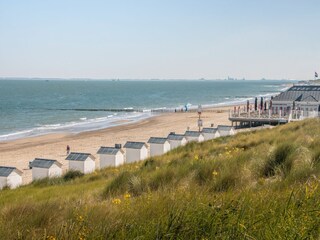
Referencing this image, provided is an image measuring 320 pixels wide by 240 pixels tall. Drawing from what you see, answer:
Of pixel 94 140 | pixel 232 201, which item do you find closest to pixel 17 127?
pixel 94 140

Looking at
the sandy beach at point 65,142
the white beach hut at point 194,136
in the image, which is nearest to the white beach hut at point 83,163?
the sandy beach at point 65,142

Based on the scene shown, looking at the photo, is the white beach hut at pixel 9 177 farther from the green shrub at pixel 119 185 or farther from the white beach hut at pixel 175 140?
the green shrub at pixel 119 185

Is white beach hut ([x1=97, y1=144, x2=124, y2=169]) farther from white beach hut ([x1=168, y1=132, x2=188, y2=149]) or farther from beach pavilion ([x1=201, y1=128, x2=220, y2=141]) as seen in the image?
beach pavilion ([x1=201, y1=128, x2=220, y2=141])

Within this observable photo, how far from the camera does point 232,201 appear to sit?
391cm

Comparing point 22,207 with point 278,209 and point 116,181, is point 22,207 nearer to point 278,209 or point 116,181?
point 278,209

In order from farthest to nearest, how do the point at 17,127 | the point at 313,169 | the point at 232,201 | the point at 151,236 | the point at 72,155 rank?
the point at 17,127 → the point at 72,155 → the point at 313,169 → the point at 232,201 → the point at 151,236

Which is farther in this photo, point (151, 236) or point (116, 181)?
point (116, 181)

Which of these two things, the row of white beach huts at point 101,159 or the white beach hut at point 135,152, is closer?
the row of white beach huts at point 101,159

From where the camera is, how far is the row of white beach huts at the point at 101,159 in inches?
702

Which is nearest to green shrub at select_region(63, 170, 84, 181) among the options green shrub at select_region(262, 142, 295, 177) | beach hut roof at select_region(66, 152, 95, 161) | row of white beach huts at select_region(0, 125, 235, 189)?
row of white beach huts at select_region(0, 125, 235, 189)

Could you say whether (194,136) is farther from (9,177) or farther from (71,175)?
(9,177)

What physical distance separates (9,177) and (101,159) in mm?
5354

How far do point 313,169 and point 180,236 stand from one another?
11.7 ft

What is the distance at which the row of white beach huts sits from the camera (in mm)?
17828
